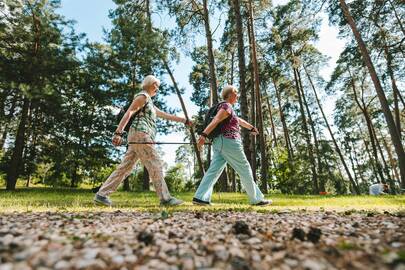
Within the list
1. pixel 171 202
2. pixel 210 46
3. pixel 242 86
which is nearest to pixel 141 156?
pixel 171 202

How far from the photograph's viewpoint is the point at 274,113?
27.9 meters

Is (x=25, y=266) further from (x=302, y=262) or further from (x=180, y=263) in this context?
(x=302, y=262)

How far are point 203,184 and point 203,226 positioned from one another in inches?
94.6

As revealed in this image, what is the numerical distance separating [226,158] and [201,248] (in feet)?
11.1

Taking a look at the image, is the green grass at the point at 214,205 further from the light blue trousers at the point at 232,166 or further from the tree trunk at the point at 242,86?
the tree trunk at the point at 242,86

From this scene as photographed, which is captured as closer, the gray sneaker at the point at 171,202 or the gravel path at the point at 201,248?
the gravel path at the point at 201,248

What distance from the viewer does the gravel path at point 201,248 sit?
5.25ft

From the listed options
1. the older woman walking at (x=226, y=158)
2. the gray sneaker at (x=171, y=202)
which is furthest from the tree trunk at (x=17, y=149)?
the older woman walking at (x=226, y=158)

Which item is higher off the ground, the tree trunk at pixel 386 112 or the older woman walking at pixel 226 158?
the tree trunk at pixel 386 112

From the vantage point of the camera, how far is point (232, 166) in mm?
5203

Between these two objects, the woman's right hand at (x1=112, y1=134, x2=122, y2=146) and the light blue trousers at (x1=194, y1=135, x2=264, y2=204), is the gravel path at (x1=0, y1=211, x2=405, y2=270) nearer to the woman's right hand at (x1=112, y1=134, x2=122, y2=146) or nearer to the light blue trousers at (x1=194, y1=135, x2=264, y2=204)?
the woman's right hand at (x1=112, y1=134, x2=122, y2=146)

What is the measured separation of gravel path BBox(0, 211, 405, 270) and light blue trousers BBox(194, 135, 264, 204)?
2454 mm

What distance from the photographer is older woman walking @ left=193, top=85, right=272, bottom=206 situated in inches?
203

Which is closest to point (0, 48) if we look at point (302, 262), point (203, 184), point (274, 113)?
point (203, 184)
